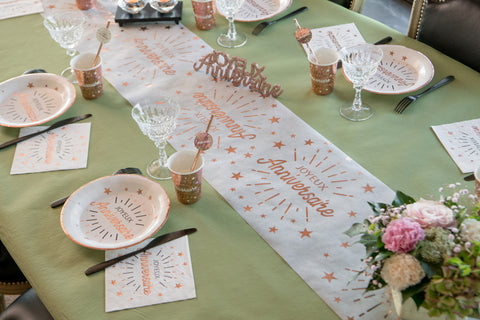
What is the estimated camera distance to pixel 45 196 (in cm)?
138

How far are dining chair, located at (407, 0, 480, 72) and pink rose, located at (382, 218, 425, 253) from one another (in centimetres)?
104

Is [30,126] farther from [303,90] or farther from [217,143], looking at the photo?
[303,90]

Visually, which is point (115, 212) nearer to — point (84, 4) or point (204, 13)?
point (204, 13)

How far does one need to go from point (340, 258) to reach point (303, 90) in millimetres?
670

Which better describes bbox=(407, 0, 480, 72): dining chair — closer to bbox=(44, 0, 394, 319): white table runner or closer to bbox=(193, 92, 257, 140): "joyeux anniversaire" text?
bbox=(44, 0, 394, 319): white table runner

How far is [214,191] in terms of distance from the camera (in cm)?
138

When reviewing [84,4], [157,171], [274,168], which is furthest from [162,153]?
[84,4]

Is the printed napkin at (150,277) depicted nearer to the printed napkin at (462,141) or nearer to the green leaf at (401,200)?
the green leaf at (401,200)

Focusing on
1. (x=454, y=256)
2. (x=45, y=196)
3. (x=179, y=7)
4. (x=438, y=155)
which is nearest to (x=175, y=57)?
(x=179, y=7)

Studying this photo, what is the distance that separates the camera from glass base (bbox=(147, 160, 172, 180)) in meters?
1.42

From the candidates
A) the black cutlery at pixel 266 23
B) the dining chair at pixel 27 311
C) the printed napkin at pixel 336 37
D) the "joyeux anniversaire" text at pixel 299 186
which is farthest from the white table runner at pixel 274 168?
the dining chair at pixel 27 311

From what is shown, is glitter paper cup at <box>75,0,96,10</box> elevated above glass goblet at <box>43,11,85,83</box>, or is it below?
below

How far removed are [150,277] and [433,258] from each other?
1.94 ft

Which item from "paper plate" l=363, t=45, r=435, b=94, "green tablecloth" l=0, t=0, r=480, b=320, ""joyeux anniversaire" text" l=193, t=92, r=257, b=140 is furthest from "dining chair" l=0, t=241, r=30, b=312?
"paper plate" l=363, t=45, r=435, b=94
